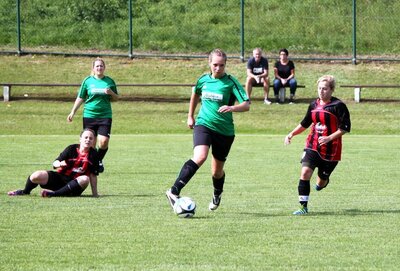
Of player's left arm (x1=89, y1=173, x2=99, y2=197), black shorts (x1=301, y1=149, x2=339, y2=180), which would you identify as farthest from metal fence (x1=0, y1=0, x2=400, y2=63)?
black shorts (x1=301, y1=149, x2=339, y2=180)

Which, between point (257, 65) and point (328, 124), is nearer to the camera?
point (328, 124)

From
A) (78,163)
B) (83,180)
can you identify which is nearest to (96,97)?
(78,163)

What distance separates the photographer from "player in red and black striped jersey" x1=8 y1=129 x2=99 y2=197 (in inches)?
492

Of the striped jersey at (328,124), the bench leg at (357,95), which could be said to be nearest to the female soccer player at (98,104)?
the striped jersey at (328,124)

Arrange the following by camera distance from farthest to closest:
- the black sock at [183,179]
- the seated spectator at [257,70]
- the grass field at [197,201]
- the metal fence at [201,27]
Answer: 1. the metal fence at [201,27]
2. the seated spectator at [257,70]
3. the black sock at [183,179]
4. the grass field at [197,201]

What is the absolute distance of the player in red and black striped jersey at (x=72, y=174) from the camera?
12.5 metres

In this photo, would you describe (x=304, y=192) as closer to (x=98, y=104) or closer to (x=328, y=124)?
(x=328, y=124)

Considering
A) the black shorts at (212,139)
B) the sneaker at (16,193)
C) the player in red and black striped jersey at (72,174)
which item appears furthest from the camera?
the sneaker at (16,193)

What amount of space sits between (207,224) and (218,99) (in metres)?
1.67

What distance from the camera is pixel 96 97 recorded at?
15.8 m

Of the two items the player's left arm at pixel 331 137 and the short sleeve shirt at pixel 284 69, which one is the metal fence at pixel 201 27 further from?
the player's left arm at pixel 331 137

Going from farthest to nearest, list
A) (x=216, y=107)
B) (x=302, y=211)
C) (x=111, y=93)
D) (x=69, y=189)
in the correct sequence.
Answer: (x=111, y=93) < (x=69, y=189) < (x=216, y=107) < (x=302, y=211)

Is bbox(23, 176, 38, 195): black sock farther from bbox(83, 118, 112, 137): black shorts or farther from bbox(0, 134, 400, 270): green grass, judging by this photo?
bbox(83, 118, 112, 137): black shorts

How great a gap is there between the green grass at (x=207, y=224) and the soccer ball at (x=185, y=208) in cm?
12
